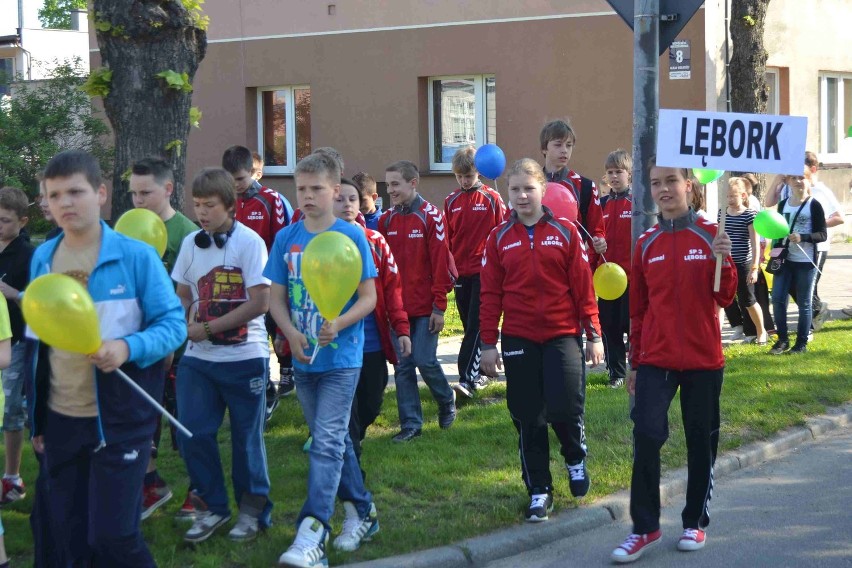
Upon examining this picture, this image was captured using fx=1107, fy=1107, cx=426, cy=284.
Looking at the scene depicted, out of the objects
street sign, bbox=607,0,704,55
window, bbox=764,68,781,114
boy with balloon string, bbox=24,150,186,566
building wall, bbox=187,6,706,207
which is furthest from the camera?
window, bbox=764,68,781,114

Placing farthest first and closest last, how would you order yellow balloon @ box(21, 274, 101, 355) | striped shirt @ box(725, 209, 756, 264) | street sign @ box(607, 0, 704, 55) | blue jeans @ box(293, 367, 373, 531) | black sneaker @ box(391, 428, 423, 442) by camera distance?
striped shirt @ box(725, 209, 756, 264) < black sneaker @ box(391, 428, 423, 442) < street sign @ box(607, 0, 704, 55) < blue jeans @ box(293, 367, 373, 531) < yellow balloon @ box(21, 274, 101, 355)

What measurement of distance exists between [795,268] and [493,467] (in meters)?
5.53

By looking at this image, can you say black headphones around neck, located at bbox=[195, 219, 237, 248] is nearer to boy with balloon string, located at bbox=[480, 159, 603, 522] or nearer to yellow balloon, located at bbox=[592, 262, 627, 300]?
boy with balloon string, located at bbox=[480, 159, 603, 522]

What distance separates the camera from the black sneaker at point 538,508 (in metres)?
6.19

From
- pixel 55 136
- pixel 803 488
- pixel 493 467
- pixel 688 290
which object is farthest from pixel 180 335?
pixel 55 136

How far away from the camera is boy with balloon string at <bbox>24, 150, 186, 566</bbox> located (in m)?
4.30

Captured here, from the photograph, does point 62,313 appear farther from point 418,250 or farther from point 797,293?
point 797,293

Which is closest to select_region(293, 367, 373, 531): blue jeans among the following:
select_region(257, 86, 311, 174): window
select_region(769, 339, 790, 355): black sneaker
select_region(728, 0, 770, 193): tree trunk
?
select_region(769, 339, 790, 355): black sneaker

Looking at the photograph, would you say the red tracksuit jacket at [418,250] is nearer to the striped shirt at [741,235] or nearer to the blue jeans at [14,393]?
A: the blue jeans at [14,393]

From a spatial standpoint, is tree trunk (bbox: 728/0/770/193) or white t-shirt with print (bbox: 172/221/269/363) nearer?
white t-shirt with print (bbox: 172/221/269/363)

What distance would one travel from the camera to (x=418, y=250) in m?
8.02

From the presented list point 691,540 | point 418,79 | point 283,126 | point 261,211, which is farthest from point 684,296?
point 283,126

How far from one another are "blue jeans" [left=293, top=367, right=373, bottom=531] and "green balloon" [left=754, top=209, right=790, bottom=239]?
639 cm

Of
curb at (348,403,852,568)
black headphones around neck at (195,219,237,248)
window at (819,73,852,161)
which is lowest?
curb at (348,403,852,568)
